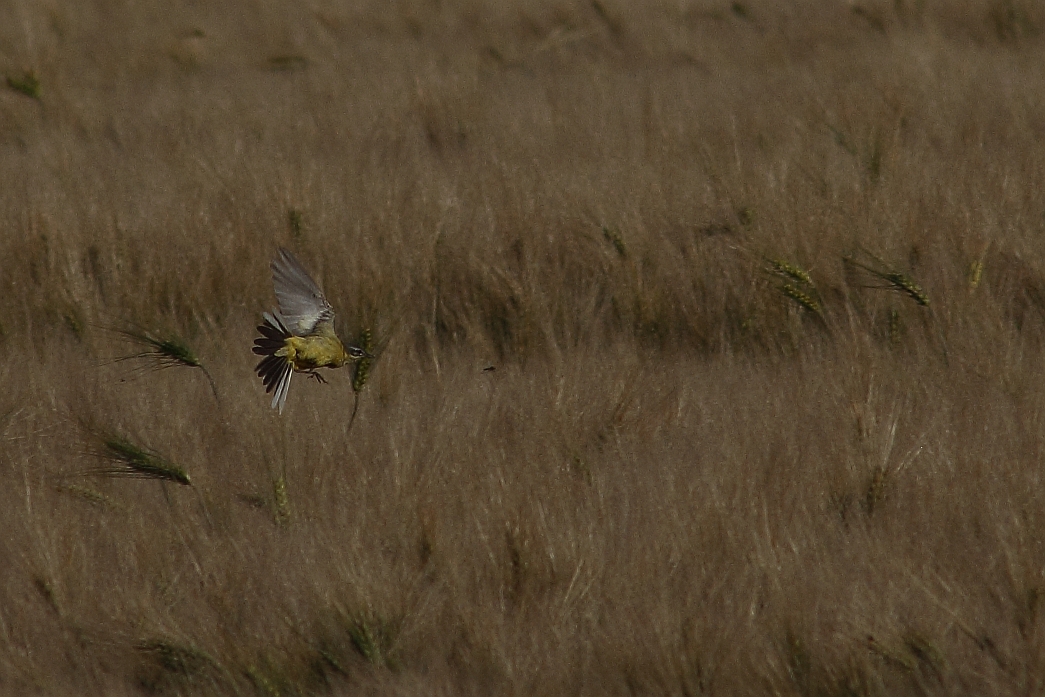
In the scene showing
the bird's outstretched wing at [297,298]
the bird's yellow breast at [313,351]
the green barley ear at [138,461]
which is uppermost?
the bird's outstretched wing at [297,298]

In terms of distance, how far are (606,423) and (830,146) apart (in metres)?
1.84

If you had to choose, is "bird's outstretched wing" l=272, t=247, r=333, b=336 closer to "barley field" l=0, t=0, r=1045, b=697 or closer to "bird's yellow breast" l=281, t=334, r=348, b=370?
"bird's yellow breast" l=281, t=334, r=348, b=370

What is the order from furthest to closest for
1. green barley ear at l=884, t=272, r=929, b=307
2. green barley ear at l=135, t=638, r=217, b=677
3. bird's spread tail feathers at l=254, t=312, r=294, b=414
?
green barley ear at l=884, t=272, r=929, b=307 < bird's spread tail feathers at l=254, t=312, r=294, b=414 < green barley ear at l=135, t=638, r=217, b=677

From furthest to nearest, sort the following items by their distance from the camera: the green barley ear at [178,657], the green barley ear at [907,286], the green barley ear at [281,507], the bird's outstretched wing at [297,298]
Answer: the green barley ear at [907,286], the bird's outstretched wing at [297,298], the green barley ear at [281,507], the green barley ear at [178,657]

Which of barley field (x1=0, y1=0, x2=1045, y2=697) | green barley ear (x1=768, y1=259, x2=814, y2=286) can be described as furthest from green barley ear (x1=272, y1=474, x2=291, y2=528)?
green barley ear (x1=768, y1=259, x2=814, y2=286)

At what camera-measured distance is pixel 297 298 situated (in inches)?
123

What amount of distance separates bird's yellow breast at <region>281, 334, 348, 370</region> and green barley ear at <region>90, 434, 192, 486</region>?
0.35 metres

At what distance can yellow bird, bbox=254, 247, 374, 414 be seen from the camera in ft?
9.89

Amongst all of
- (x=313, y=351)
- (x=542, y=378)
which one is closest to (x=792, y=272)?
(x=542, y=378)

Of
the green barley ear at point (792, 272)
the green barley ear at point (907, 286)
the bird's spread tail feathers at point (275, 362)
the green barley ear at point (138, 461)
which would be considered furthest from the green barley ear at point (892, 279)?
the green barley ear at point (138, 461)

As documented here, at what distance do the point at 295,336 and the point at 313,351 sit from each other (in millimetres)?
58

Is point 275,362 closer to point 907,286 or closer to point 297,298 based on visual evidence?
point 297,298

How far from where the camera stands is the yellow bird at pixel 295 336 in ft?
9.89

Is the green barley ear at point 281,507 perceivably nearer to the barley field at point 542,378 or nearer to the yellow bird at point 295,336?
the barley field at point 542,378
